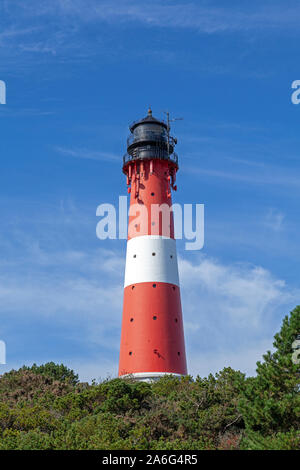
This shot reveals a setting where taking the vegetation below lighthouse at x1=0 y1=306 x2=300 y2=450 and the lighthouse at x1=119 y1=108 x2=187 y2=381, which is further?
the lighthouse at x1=119 y1=108 x2=187 y2=381

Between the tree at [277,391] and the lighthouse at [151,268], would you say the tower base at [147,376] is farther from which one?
the tree at [277,391]

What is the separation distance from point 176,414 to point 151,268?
1414 cm

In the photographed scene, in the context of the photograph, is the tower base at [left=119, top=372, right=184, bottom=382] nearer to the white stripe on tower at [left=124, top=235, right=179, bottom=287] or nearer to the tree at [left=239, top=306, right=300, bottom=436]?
the white stripe on tower at [left=124, top=235, right=179, bottom=287]

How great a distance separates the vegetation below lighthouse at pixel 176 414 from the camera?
→ 69.7 ft

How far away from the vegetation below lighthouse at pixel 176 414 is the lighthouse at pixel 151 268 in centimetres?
298

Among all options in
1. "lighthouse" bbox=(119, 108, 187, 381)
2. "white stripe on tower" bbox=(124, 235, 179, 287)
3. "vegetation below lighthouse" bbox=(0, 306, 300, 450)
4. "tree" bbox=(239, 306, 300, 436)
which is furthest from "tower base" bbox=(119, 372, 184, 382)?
"tree" bbox=(239, 306, 300, 436)

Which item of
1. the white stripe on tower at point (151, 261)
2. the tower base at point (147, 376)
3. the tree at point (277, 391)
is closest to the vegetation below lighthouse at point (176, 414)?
the tree at point (277, 391)

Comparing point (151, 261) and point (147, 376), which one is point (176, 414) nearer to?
point (147, 376)

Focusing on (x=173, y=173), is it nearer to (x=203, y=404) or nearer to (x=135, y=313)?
(x=135, y=313)

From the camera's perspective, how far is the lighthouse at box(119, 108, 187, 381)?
1469 inches

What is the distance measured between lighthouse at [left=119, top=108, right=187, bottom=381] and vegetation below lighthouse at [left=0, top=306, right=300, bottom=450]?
117 inches
